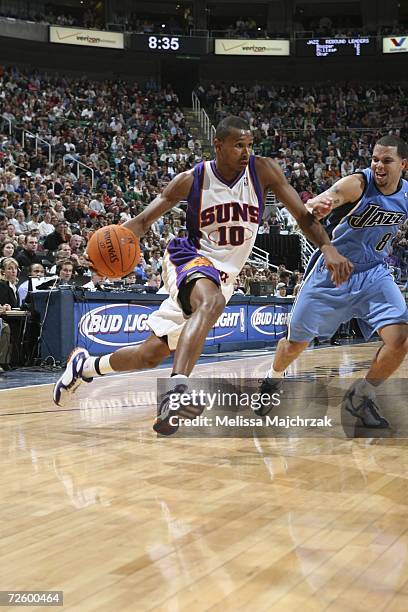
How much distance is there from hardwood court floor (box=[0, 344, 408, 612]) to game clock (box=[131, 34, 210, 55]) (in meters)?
25.9

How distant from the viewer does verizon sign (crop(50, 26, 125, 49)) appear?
2706 cm

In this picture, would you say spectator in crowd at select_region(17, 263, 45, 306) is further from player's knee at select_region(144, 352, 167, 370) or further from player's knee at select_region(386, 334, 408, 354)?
player's knee at select_region(386, 334, 408, 354)

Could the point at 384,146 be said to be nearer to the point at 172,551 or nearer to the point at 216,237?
the point at 216,237

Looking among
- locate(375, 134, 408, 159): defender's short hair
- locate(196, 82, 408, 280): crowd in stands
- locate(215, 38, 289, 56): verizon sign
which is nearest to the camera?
locate(375, 134, 408, 159): defender's short hair

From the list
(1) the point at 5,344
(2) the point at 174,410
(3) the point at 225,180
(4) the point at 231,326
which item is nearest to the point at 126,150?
(4) the point at 231,326

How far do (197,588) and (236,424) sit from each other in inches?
122

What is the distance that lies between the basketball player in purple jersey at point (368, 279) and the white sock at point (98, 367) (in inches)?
47.4

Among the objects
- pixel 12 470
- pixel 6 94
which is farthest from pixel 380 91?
pixel 12 470

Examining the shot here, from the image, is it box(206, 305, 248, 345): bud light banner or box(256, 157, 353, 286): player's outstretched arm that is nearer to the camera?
box(256, 157, 353, 286): player's outstretched arm

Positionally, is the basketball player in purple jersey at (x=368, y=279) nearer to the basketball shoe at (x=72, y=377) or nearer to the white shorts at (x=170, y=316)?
the white shorts at (x=170, y=316)

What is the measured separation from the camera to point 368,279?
187 inches

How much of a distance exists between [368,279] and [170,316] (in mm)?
1300

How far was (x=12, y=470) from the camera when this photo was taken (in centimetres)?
350

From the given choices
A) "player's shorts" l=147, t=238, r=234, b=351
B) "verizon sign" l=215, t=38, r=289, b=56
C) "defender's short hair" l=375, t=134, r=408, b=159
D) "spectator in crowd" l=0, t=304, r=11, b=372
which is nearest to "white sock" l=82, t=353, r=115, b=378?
"player's shorts" l=147, t=238, r=234, b=351
